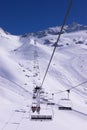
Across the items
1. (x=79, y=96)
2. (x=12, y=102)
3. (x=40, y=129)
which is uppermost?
(x=79, y=96)

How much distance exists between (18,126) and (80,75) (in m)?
105

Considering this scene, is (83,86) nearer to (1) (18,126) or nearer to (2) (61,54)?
(2) (61,54)

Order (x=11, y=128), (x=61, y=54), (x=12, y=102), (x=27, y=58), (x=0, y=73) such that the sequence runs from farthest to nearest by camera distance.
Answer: (x=61, y=54), (x=27, y=58), (x=0, y=73), (x=12, y=102), (x=11, y=128)

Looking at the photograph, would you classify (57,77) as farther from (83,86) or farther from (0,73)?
(0,73)

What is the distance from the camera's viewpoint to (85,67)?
157000 mm

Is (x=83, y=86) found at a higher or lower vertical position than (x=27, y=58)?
lower

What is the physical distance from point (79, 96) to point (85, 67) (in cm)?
4894

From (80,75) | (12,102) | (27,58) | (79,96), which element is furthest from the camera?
(27,58)

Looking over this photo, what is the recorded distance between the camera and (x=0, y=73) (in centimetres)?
12181

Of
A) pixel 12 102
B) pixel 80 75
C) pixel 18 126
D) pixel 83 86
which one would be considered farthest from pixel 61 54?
pixel 18 126

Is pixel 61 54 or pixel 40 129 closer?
pixel 40 129

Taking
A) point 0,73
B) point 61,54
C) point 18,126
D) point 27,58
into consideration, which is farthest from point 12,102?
point 61,54

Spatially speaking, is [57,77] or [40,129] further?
[57,77]

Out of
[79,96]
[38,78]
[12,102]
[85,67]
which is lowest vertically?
[12,102]
